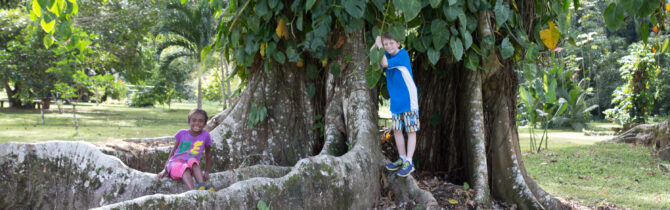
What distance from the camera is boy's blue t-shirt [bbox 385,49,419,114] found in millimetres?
3289

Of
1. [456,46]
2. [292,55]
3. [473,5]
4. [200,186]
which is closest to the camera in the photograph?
[200,186]

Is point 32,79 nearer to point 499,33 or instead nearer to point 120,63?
point 120,63

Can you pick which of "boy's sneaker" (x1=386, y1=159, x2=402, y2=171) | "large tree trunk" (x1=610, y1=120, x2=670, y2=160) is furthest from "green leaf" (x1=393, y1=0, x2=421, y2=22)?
"large tree trunk" (x1=610, y1=120, x2=670, y2=160)

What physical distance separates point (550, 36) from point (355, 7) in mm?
1412

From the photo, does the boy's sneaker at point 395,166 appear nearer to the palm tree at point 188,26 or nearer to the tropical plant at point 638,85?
the tropical plant at point 638,85

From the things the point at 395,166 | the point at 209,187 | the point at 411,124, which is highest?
the point at 411,124

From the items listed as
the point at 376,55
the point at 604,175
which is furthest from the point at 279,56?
the point at 604,175

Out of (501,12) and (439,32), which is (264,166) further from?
(501,12)

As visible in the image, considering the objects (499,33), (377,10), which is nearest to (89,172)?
(377,10)

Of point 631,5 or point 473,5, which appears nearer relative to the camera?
point 631,5

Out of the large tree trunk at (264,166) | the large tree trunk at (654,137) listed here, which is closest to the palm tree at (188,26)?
the large tree trunk at (264,166)

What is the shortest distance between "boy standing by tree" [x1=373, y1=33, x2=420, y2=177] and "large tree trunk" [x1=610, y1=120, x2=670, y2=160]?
5082 millimetres

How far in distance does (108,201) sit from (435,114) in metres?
2.58

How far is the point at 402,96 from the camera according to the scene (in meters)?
3.32
